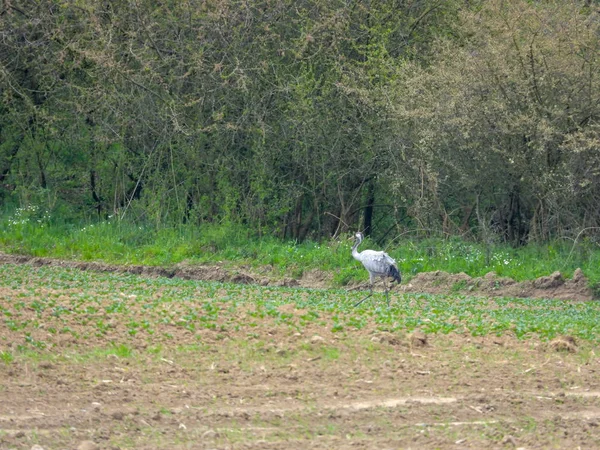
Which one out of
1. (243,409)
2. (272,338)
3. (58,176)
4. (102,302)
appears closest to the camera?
(243,409)

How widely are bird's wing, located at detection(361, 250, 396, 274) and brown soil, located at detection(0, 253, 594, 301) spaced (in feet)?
8.62

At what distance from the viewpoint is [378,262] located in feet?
50.2

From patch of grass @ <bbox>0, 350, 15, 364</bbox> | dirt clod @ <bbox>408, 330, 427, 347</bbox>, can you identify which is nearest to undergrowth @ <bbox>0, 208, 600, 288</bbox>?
dirt clod @ <bbox>408, 330, 427, 347</bbox>

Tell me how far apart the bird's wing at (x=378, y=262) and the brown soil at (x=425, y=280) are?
2.63 m

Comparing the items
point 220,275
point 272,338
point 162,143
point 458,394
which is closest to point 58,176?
point 162,143

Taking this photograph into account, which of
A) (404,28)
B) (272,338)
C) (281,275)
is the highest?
(404,28)

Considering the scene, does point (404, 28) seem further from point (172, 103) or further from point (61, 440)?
point (61, 440)

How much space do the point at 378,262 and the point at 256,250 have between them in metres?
5.89

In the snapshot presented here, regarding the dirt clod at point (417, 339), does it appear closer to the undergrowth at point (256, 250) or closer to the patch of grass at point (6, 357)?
the patch of grass at point (6, 357)

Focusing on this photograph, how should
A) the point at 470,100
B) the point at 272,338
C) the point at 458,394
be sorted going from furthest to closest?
the point at 470,100 → the point at 272,338 → the point at 458,394

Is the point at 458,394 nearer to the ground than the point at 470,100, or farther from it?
nearer to the ground

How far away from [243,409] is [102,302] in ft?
14.5

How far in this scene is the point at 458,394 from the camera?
9.32 m

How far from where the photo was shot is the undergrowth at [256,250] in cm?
1861
